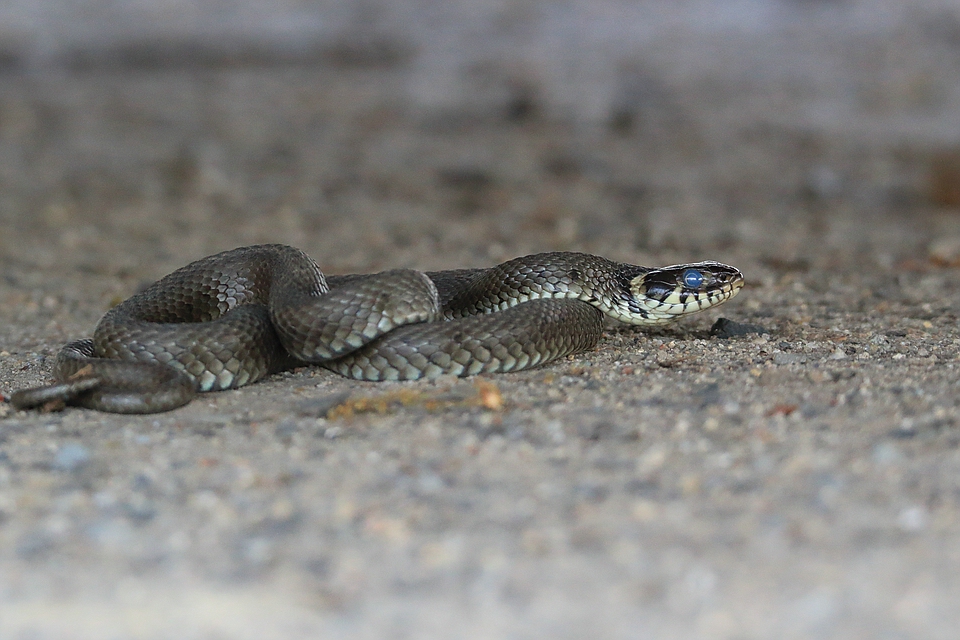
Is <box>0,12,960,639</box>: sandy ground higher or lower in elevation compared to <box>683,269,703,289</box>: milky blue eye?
lower

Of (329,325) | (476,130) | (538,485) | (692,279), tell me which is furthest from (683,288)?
(476,130)

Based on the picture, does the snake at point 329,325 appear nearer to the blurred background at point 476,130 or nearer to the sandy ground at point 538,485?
the sandy ground at point 538,485

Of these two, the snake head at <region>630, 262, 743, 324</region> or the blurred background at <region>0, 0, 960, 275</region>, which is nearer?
the snake head at <region>630, 262, 743, 324</region>

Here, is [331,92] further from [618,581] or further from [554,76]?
[618,581]

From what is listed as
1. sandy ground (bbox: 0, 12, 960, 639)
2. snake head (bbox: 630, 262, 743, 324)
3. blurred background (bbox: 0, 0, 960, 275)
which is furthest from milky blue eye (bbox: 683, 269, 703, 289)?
blurred background (bbox: 0, 0, 960, 275)

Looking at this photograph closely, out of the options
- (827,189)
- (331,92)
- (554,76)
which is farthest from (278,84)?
(827,189)

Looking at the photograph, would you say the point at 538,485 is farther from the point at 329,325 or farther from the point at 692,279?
the point at 692,279

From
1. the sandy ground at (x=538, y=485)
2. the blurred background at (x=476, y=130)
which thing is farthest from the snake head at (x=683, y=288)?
the blurred background at (x=476, y=130)

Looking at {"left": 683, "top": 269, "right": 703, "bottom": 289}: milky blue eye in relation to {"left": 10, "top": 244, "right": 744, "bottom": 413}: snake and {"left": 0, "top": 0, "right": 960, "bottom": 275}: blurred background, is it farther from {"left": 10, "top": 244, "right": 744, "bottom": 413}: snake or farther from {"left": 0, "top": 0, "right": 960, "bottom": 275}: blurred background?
{"left": 0, "top": 0, "right": 960, "bottom": 275}: blurred background
